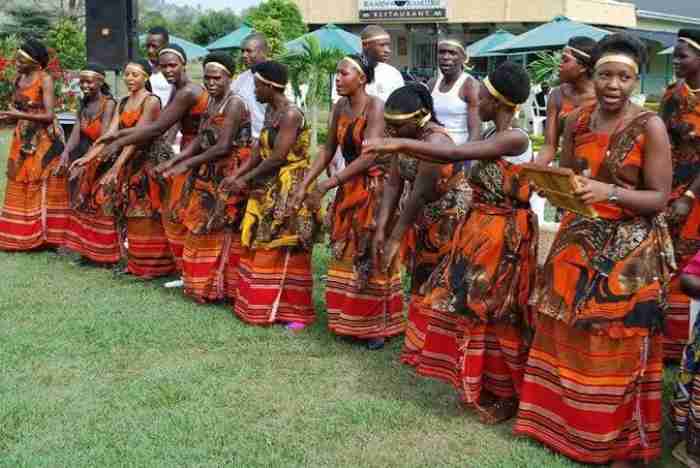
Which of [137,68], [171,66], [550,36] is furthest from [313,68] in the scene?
[171,66]

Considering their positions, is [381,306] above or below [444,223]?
below

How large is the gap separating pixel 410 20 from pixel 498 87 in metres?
33.0

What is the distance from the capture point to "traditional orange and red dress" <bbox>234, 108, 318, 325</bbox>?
5.76m

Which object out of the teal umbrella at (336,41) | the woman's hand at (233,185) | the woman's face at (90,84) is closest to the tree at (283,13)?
the teal umbrella at (336,41)

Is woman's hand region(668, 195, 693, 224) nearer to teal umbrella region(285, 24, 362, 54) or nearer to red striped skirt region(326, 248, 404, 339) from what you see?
red striped skirt region(326, 248, 404, 339)

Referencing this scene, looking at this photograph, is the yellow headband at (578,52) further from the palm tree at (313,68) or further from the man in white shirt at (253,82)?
the palm tree at (313,68)

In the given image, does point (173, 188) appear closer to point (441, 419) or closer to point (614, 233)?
point (441, 419)

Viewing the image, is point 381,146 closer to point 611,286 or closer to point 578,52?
point 611,286

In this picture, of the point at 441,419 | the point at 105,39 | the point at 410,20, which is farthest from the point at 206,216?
the point at 410,20

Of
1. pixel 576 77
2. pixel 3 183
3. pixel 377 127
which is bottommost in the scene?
pixel 3 183

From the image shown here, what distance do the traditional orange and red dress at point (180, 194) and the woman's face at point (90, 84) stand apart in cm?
116

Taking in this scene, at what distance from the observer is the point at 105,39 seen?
423 inches

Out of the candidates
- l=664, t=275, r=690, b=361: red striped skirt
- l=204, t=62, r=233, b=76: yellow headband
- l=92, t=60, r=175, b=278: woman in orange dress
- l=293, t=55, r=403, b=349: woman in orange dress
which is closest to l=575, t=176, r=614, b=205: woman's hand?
l=293, t=55, r=403, b=349: woman in orange dress

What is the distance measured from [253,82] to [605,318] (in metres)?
4.18
